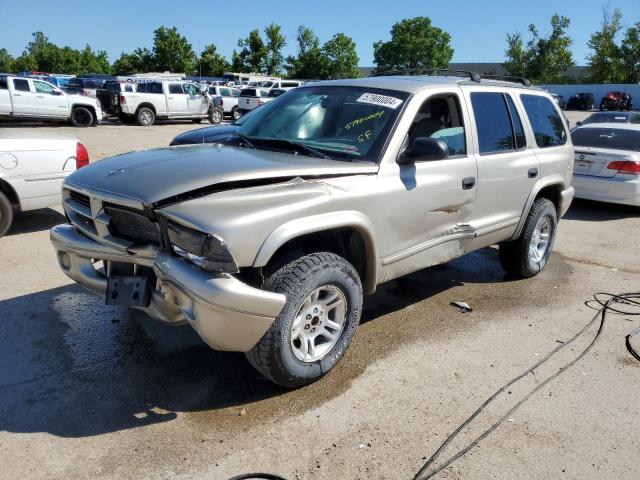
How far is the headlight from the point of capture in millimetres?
2688

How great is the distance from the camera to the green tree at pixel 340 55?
69250 millimetres

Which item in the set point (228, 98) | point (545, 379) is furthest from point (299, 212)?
point (228, 98)

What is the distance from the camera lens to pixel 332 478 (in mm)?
2590

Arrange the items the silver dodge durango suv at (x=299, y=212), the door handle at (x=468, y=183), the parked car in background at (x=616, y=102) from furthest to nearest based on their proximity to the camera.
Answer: the parked car in background at (x=616, y=102) < the door handle at (x=468, y=183) < the silver dodge durango suv at (x=299, y=212)

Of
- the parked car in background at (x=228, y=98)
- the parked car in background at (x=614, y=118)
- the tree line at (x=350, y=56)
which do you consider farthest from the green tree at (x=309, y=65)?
the parked car in background at (x=614, y=118)

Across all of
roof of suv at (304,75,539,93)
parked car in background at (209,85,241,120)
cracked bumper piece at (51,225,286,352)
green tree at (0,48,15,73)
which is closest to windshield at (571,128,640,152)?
roof of suv at (304,75,539,93)

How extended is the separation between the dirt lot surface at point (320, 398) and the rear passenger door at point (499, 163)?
0.78 meters

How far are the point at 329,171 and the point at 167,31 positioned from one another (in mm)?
69598

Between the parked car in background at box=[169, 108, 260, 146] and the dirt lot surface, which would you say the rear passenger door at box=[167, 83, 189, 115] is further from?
the dirt lot surface

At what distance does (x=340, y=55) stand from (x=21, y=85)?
5600cm

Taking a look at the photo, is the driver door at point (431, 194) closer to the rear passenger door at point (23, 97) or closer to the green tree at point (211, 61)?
the rear passenger door at point (23, 97)

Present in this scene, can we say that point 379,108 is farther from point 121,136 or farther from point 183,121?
point 183,121

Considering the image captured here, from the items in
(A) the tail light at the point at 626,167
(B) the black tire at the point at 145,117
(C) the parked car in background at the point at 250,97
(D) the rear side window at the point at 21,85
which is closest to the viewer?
(A) the tail light at the point at 626,167

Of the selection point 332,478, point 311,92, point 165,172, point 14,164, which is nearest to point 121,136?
point 14,164
